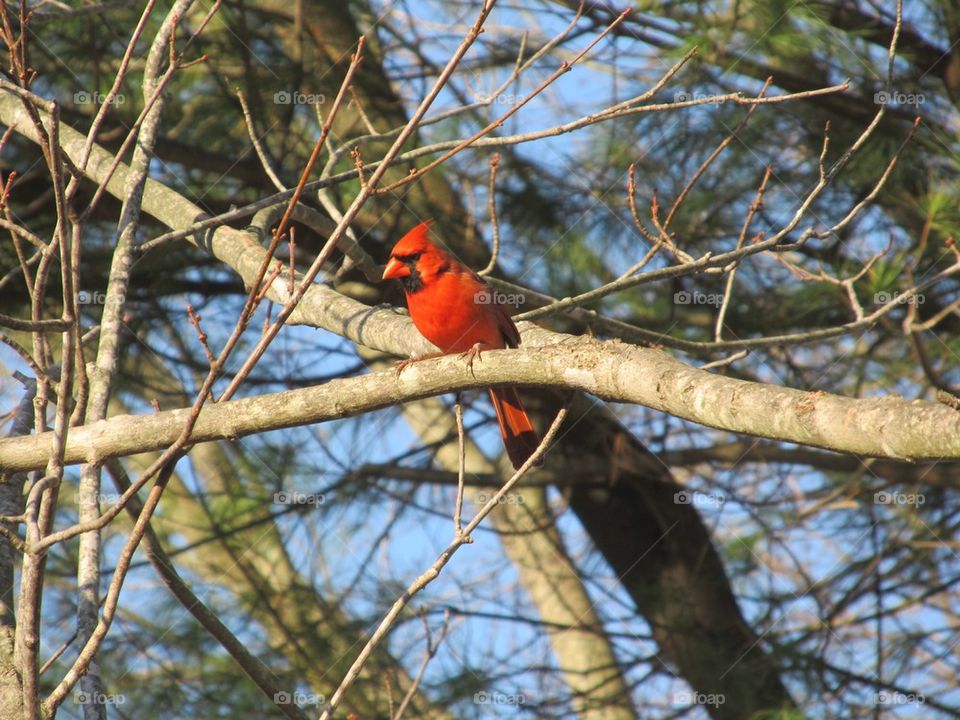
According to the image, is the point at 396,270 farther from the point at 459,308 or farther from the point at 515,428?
the point at 515,428

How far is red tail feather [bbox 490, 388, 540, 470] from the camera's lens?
321 centimetres

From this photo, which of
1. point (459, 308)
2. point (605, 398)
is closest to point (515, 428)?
point (459, 308)

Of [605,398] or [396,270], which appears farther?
[396,270]

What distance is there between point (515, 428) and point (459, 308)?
0.41m

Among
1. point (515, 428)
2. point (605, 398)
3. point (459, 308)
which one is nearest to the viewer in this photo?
point (605, 398)

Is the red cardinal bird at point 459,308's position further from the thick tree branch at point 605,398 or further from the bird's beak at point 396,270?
the thick tree branch at point 605,398

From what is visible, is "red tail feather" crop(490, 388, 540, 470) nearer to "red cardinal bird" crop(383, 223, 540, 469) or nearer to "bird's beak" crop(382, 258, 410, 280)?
"red cardinal bird" crop(383, 223, 540, 469)

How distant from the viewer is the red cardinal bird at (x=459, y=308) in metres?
3.11

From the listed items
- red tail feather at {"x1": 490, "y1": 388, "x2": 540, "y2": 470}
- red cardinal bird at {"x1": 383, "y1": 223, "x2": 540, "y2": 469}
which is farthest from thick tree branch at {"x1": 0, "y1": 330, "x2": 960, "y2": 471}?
red tail feather at {"x1": 490, "y1": 388, "x2": 540, "y2": 470}

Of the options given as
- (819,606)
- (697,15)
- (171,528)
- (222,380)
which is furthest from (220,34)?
(819,606)

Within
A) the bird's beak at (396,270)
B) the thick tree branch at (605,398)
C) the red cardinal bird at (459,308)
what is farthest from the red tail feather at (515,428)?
the thick tree branch at (605,398)

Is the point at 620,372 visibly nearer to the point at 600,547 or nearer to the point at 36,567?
the point at 36,567

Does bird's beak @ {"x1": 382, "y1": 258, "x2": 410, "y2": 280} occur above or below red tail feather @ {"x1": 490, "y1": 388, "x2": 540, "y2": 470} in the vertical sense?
above

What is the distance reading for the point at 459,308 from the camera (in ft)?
10.3
